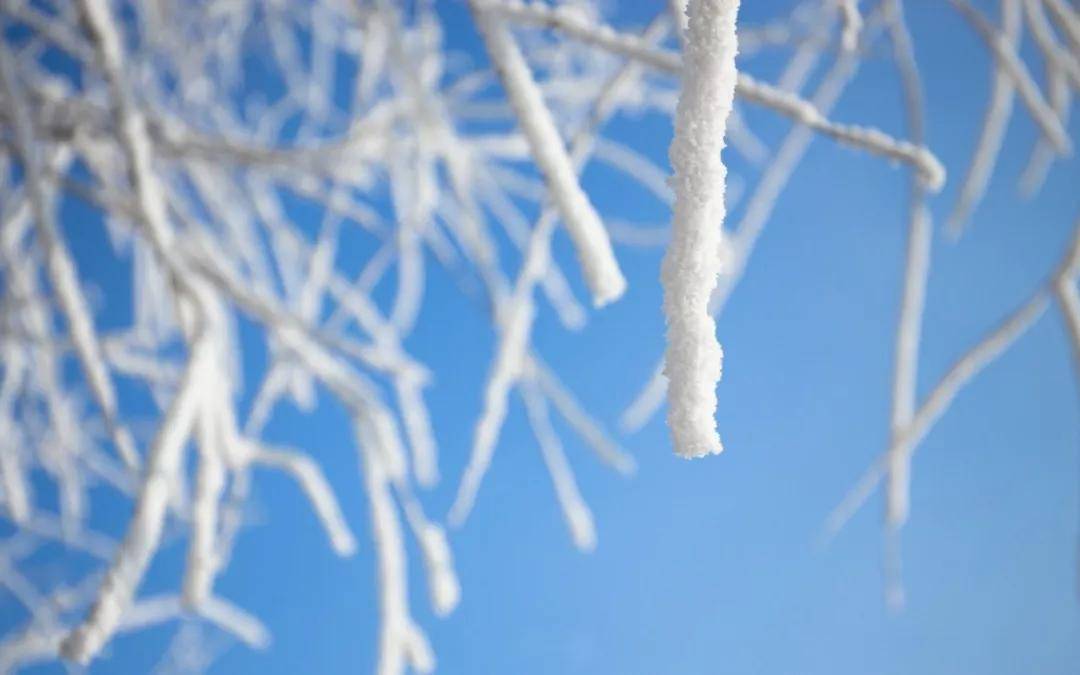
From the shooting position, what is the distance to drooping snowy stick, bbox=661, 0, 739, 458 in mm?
135

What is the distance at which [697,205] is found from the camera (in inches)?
5.4

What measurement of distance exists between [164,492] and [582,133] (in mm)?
147

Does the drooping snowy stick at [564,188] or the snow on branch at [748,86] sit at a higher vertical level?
the snow on branch at [748,86]

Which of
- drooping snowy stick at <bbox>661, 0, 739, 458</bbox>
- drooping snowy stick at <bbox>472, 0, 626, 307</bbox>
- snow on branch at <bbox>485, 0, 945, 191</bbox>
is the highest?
snow on branch at <bbox>485, 0, 945, 191</bbox>

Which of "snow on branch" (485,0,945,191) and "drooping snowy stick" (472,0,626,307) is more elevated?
"snow on branch" (485,0,945,191)

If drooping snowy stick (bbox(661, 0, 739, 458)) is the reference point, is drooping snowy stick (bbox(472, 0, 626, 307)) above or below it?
above

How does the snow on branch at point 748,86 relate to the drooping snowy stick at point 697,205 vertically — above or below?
above

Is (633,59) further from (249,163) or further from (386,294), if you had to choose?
(386,294)

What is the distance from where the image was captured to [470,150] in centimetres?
50

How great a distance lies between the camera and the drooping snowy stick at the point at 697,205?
13cm

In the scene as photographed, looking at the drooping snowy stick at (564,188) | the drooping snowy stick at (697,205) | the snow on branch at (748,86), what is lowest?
the drooping snowy stick at (697,205)

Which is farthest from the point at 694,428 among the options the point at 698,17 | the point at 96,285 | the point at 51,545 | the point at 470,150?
the point at 51,545

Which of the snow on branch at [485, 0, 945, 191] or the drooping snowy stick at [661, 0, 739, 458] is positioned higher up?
the snow on branch at [485, 0, 945, 191]

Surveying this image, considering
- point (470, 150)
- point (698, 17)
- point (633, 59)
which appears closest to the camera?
point (698, 17)
